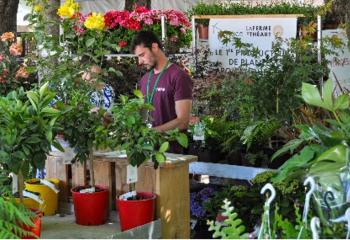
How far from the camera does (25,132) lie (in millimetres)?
2104

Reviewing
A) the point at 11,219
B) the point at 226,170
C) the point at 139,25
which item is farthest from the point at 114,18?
Answer: the point at 11,219

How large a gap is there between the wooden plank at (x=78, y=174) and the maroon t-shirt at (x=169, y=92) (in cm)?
102

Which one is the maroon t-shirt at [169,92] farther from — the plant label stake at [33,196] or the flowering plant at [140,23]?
the plant label stake at [33,196]

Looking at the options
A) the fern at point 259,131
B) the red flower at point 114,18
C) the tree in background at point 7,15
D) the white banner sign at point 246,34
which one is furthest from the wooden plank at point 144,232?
the tree in background at point 7,15

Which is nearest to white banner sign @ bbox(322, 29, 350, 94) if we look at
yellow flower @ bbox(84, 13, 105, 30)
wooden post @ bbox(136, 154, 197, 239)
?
yellow flower @ bbox(84, 13, 105, 30)

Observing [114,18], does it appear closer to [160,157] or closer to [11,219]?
[160,157]

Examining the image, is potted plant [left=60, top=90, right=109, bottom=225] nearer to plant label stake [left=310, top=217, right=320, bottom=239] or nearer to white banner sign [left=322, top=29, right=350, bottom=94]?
plant label stake [left=310, top=217, right=320, bottom=239]

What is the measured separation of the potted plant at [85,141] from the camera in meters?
2.40

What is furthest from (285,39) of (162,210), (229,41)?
(162,210)

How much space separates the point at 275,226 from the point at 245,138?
8.00 ft

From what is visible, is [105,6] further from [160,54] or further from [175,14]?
[160,54]

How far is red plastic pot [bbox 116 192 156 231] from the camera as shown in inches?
91.8

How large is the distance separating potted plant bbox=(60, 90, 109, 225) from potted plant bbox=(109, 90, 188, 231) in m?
0.09

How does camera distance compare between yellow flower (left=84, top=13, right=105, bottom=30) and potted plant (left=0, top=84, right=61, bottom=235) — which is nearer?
potted plant (left=0, top=84, right=61, bottom=235)
